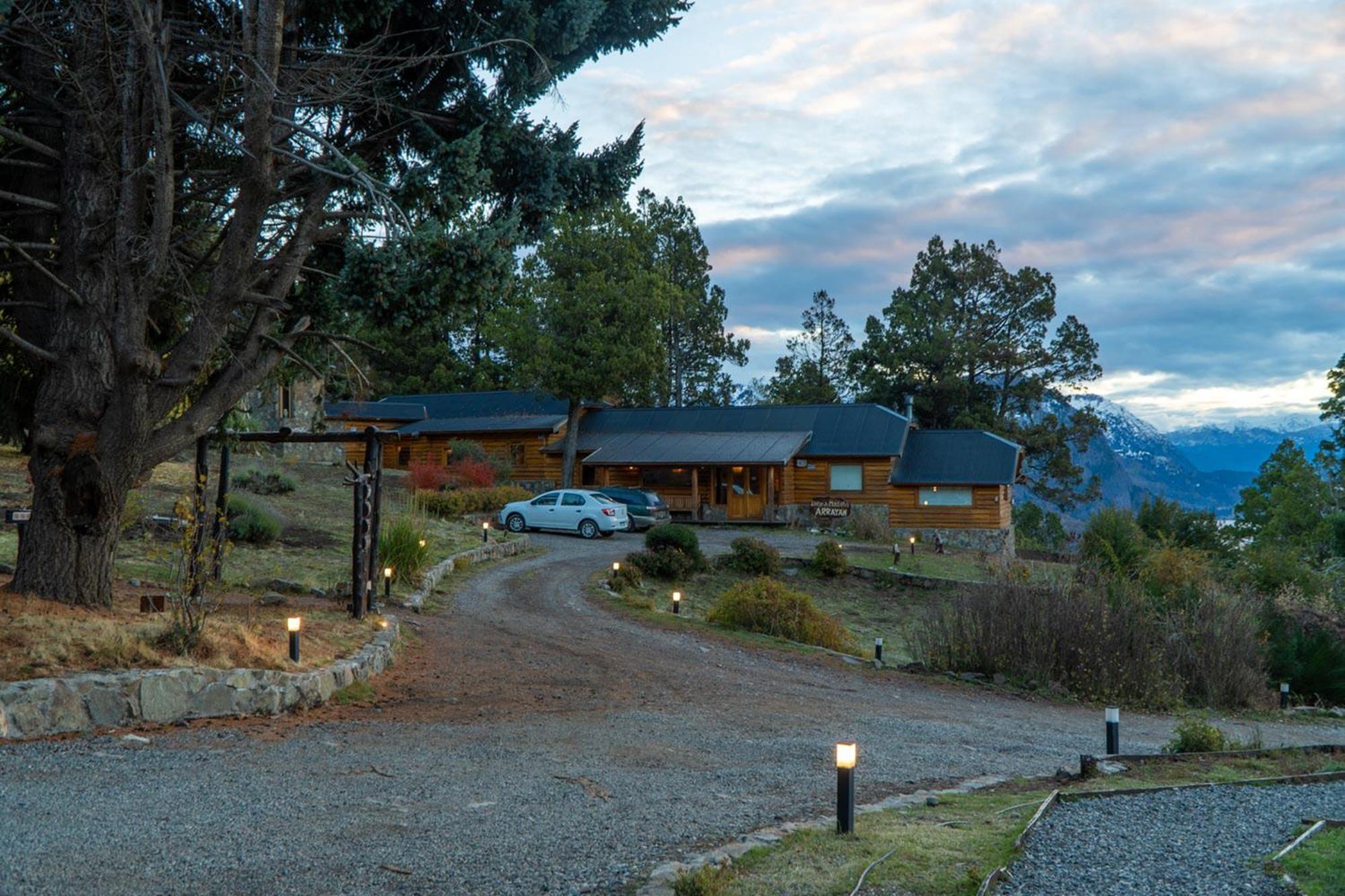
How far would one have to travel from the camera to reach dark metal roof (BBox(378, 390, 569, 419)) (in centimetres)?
4450

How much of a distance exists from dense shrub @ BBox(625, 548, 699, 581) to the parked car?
30.1ft

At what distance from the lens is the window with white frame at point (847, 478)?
37.9m

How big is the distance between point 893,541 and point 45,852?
29.6 metres

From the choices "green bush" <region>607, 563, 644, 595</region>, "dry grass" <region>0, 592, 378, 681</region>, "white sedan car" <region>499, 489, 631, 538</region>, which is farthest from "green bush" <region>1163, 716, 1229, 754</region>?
"white sedan car" <region>499, 489, 631, 538</region>

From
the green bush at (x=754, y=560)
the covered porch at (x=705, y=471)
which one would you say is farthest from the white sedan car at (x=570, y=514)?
the covered porch at (x=705, y=471)

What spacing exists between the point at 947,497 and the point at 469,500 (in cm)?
1735

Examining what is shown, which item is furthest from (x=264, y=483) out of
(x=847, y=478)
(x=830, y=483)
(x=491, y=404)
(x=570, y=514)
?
(x=847, y=478)

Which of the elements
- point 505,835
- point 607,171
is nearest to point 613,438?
point 607,171

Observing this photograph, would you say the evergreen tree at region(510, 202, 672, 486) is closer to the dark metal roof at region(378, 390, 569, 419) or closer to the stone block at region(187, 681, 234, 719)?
the dark metal roof at region(378, 390, 569, 419)

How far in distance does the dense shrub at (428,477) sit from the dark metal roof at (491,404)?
7.46 m

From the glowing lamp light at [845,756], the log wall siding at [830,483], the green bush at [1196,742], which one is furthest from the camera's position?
the log wall siding at [830,483]

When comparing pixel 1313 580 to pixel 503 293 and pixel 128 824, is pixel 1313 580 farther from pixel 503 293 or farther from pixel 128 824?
pixel 128 824

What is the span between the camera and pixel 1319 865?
509 cm

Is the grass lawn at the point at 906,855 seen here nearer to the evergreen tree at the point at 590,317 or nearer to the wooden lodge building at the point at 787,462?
the wooden lodge building at the point at 787,462
